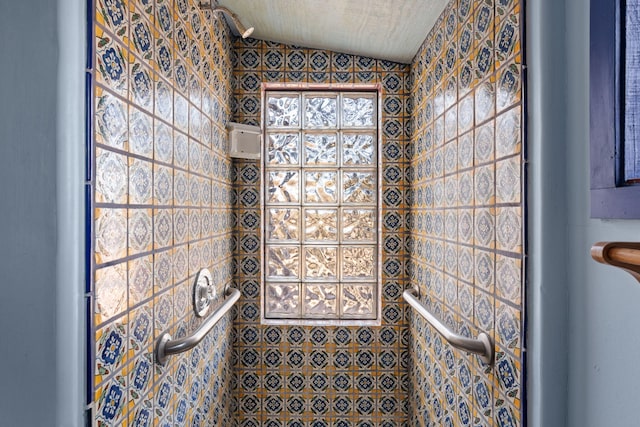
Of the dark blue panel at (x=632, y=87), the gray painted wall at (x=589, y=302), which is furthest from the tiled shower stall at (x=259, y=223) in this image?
the dark blue panel at (x=632, y=87)

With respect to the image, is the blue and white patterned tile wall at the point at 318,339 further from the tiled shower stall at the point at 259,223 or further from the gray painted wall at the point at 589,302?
the gray painted wall at the point at 589,302

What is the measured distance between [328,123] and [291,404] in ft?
4.81

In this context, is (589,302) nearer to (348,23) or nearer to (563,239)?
(563,239)

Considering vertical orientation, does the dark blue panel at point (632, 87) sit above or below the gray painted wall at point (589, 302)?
above

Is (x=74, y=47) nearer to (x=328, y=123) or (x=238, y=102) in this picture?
(x=238, y=102)

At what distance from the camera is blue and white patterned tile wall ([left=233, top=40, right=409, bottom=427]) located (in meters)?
1.83

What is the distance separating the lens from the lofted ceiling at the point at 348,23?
1346 millimetres

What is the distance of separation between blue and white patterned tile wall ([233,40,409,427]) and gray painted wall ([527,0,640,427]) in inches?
43.6

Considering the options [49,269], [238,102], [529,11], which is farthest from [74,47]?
[238,102]

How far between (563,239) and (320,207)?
4.30 ft

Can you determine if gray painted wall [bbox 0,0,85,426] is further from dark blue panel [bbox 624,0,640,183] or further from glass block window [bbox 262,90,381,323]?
glass block window [bbox 262,90,381,323]

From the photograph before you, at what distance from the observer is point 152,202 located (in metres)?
0.94

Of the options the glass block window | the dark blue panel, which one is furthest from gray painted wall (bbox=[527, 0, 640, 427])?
the glass block window

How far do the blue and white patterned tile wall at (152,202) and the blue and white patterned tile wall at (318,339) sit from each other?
300 millimetres
